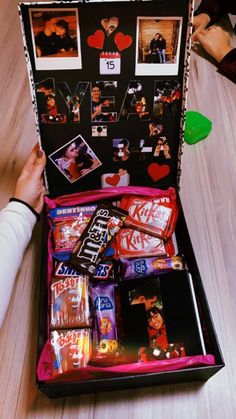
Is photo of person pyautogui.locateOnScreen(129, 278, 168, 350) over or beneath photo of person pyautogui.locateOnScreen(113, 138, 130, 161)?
beneath

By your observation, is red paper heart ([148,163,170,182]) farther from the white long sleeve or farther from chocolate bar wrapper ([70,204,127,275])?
the white long sleeve

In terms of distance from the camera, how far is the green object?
1.13 meters

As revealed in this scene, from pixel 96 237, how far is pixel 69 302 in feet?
0.52

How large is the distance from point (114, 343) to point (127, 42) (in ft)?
1.81

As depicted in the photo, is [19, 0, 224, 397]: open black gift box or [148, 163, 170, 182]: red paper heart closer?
[19, 0, 224, 397]: open black gift box

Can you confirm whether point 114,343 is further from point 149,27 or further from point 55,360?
point 149,27

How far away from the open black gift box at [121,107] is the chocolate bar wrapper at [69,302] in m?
0.02

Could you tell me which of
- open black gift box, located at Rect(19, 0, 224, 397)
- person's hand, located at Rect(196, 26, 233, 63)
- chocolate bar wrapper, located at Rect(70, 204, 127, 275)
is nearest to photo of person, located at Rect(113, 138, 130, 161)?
open black gift box, located at Rect(19, 0, 224, 397)

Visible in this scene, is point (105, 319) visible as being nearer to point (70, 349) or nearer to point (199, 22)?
point (70, 349)

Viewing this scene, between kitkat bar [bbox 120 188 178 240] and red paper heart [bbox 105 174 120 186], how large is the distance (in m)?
0.04

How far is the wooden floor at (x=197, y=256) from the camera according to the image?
0.73 meters

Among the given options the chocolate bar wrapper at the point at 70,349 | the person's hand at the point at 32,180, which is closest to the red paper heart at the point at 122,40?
the person's hand at the point at 32,180

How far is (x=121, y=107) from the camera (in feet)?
2.65

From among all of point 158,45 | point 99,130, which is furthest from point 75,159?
point 158,45
